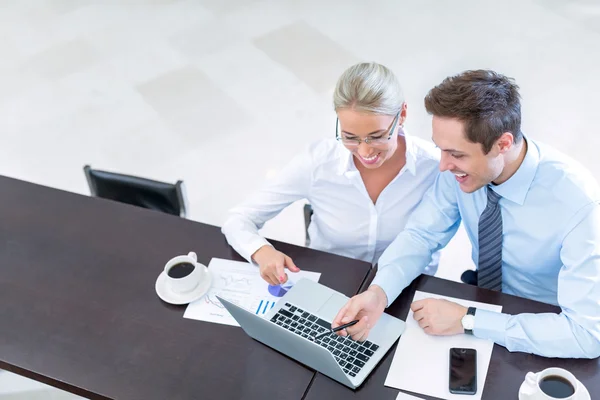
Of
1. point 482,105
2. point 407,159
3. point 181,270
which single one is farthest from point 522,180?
point 181,270

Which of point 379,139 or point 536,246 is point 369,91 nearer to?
point 379,139

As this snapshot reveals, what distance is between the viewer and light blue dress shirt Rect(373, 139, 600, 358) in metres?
1.78

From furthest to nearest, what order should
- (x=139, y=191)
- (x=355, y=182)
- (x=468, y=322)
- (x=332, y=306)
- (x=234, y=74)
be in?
1. (x=234, y=74)
2. (x=139, y=191)
3. (x=355, y=182)
4. (x=332, y=306)
5. (x=468, y=322)

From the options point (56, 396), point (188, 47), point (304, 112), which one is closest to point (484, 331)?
point (56, 396)

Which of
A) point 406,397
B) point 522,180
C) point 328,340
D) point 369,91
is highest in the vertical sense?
point 369,91

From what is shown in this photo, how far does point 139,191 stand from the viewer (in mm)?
2600

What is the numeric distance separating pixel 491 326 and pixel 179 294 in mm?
878

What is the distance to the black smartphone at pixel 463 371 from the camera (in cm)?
172

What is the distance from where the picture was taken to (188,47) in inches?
188

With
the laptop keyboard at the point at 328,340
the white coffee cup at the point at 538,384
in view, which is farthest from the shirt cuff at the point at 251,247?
the white coffee cup at the point at 538,384

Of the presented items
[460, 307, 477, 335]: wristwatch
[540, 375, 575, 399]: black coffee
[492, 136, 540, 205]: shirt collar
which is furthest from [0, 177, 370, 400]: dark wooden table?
[540, 375, 575, 399]: black coffee

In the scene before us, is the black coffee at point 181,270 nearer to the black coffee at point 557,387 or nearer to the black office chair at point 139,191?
the black office chair at point 139,191

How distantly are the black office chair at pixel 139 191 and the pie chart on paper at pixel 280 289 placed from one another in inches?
25.2

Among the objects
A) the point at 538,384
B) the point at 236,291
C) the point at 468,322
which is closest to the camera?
the point at 538,384
